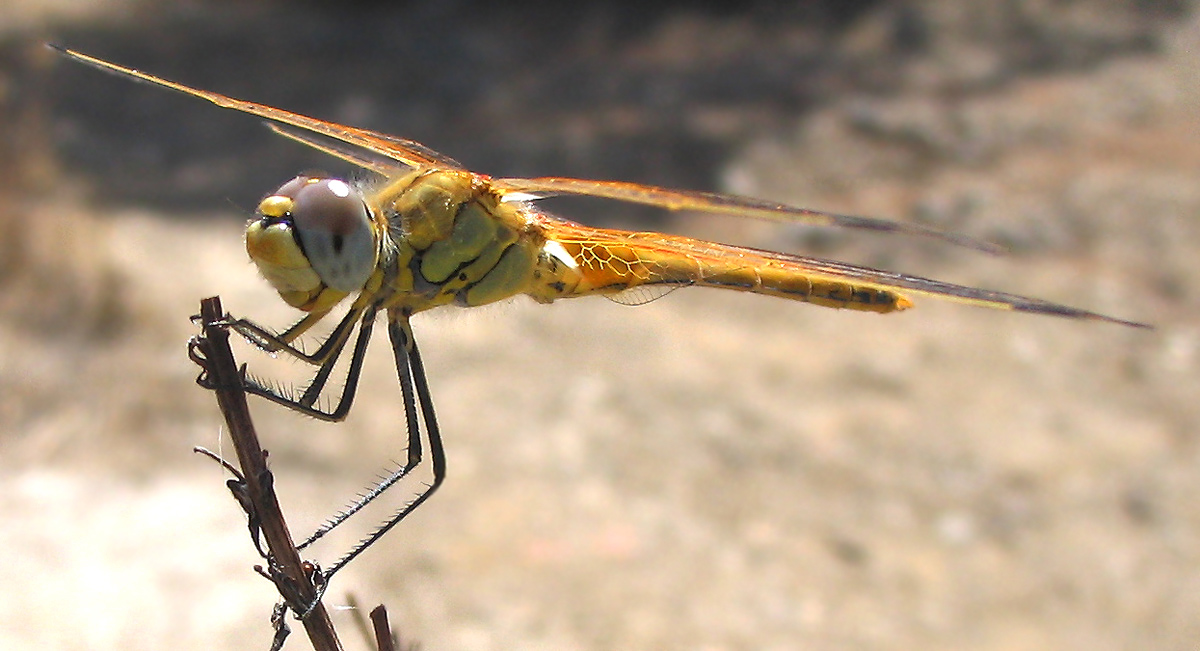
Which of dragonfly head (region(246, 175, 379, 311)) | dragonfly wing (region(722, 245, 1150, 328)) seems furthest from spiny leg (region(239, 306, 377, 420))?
dragonfly wing (region(722, 245, 1150, 328))

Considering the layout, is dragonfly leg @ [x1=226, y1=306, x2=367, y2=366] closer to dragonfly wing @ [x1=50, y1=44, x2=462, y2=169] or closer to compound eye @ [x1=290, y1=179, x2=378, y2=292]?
compound eye @ [x1=290, y1=179, x2=378, y2=292]

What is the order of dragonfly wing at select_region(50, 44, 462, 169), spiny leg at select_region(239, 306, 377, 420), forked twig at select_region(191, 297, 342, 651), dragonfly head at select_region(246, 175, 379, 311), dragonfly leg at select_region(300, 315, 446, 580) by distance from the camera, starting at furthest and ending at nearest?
1. dragonfly leg at select_region(300, 315, 446, 580)
2. spiny leg at select_region(239, 306, 377, 420)
3. dragonfly head at select_region(246, 175, 379, 311)
4. dragonfly wing at select_region(50, 44, 462, 169)
5. forked twig at select_region(191, 297, 342, 651)

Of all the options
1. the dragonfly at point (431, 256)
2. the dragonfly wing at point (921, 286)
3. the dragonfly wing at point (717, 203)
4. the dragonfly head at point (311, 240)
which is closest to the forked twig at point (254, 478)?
the dragonfly at point (431, 256)

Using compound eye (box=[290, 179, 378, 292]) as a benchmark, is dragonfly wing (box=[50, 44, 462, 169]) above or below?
above

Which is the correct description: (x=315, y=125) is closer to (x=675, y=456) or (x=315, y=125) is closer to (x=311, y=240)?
(x=311, y=240)

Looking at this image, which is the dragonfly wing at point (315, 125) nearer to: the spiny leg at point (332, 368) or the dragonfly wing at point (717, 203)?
the dragonfly wing at point (717, 203)

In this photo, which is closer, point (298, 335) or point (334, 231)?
point (334, 231)

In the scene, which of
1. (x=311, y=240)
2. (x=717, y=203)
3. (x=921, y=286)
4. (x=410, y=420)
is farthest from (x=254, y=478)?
(x=921, y=286)
